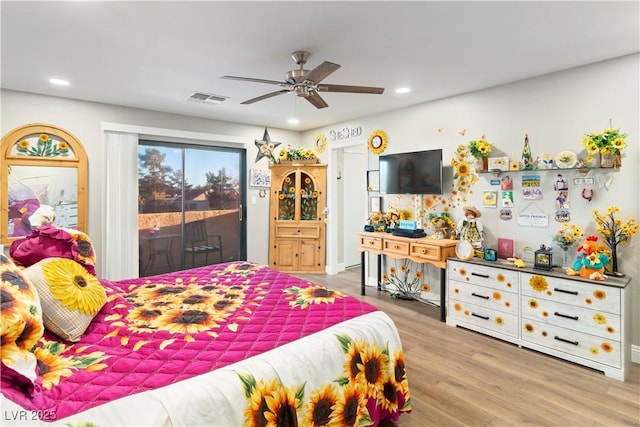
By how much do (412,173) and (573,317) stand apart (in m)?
2.17

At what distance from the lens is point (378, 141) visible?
4.62 m

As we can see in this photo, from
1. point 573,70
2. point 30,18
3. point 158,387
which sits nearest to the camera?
point 158,387

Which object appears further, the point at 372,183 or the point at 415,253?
the point at 372,183

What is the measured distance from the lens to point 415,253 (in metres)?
3.73

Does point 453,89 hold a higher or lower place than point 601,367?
higher

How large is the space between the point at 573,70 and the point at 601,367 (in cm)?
253

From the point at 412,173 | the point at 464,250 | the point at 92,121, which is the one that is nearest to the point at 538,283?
the point at 464,250

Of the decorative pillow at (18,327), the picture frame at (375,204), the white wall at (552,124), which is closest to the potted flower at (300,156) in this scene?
the picture frame at (375,204)

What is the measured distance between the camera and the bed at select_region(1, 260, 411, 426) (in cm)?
113

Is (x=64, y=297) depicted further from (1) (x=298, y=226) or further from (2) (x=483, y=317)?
(1) (x=298, y=226)

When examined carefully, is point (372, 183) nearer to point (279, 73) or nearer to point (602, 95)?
point (279, 73)

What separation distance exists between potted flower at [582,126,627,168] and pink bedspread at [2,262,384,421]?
7.77 ft

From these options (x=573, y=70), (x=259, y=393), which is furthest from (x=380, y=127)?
(x=259, y=393)

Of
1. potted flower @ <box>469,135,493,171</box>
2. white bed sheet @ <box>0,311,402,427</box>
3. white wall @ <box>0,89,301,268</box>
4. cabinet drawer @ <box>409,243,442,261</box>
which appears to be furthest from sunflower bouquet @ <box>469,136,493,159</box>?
white wall @ <box>0,89,301,268</box>
